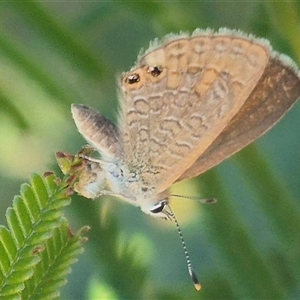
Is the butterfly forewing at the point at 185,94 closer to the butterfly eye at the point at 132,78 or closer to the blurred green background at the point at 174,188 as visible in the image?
the butterfly eye at the point at 132,78

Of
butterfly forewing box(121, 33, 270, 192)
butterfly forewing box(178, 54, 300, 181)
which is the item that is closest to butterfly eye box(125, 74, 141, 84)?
butterfly forewing box(121, 33, 270, 192)

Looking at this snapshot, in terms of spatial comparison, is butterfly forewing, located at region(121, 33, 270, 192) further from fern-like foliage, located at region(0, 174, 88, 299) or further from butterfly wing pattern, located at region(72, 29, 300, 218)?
fern-like foliage, located at region(0, 174, 88, 299)

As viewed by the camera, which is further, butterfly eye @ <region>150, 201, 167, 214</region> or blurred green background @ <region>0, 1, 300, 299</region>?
blurred green background @ <region>0, 1, 300, 299</region>

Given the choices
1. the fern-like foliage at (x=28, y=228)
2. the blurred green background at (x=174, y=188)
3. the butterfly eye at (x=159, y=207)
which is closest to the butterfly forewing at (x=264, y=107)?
the butterfly eye at (x=159, y=207)

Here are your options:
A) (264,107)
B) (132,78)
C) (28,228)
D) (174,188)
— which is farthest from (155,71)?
(174,188)

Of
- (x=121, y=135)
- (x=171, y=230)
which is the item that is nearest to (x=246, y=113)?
(x=121, y=135)

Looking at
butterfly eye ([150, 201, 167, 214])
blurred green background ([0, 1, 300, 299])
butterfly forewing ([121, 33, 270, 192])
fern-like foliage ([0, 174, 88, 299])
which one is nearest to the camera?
fern-like foliage ([0, 174, 88, 299])
